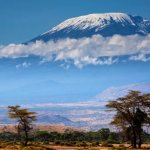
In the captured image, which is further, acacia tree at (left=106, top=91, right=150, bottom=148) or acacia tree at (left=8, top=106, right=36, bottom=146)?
acacia tree at (left=8, top=106, right=36, bottom=146)

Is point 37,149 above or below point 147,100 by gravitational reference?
below

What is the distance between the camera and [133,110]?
4156 inches

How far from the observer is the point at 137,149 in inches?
3816

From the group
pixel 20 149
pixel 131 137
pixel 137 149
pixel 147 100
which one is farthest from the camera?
pixel 131 137

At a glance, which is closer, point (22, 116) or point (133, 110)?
point (133, 110)

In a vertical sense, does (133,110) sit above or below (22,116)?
above

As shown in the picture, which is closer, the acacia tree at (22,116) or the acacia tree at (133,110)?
the acacia tree at (133,110)

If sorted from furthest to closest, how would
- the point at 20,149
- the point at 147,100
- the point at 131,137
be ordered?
the point at 131,137 → the point at 147,100 → the point at 20,149

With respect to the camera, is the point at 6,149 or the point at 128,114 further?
the point at 128,114

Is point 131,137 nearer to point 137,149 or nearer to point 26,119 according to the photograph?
point 137,149

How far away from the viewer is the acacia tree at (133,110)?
10300cm

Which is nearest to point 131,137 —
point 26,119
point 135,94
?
point 135,94

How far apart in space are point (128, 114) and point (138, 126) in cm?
337

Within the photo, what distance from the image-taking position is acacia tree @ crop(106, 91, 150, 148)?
103m
